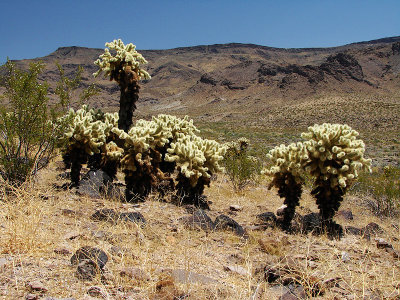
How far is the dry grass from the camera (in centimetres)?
332

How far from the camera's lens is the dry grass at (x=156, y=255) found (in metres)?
3.32

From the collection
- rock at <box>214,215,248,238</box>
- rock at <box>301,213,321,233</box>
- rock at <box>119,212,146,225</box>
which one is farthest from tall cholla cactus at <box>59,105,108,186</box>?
rock at <box>301,213,321,233</box>

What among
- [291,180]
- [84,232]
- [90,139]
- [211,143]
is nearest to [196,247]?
[84,232]

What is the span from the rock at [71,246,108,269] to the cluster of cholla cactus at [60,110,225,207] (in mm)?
3064

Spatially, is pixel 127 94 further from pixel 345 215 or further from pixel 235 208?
pixel 345 215

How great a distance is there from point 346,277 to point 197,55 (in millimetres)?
187243

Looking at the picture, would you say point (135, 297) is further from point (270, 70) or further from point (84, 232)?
→ point (270, 70)

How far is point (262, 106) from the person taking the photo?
73562mm

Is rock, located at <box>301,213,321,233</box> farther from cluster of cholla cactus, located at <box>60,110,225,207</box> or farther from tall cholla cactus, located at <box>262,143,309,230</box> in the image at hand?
cluster of cholla cactus, located at <box>60,110,225,207</box>

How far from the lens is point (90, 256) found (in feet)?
11.7

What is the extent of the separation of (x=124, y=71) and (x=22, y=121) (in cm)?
272

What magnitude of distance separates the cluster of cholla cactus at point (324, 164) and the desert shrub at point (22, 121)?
503cm

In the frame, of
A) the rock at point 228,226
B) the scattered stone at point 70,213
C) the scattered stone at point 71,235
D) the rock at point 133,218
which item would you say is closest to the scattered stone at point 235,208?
the rock at point 228,226

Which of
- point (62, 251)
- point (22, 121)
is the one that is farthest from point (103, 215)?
point (22, 121)
